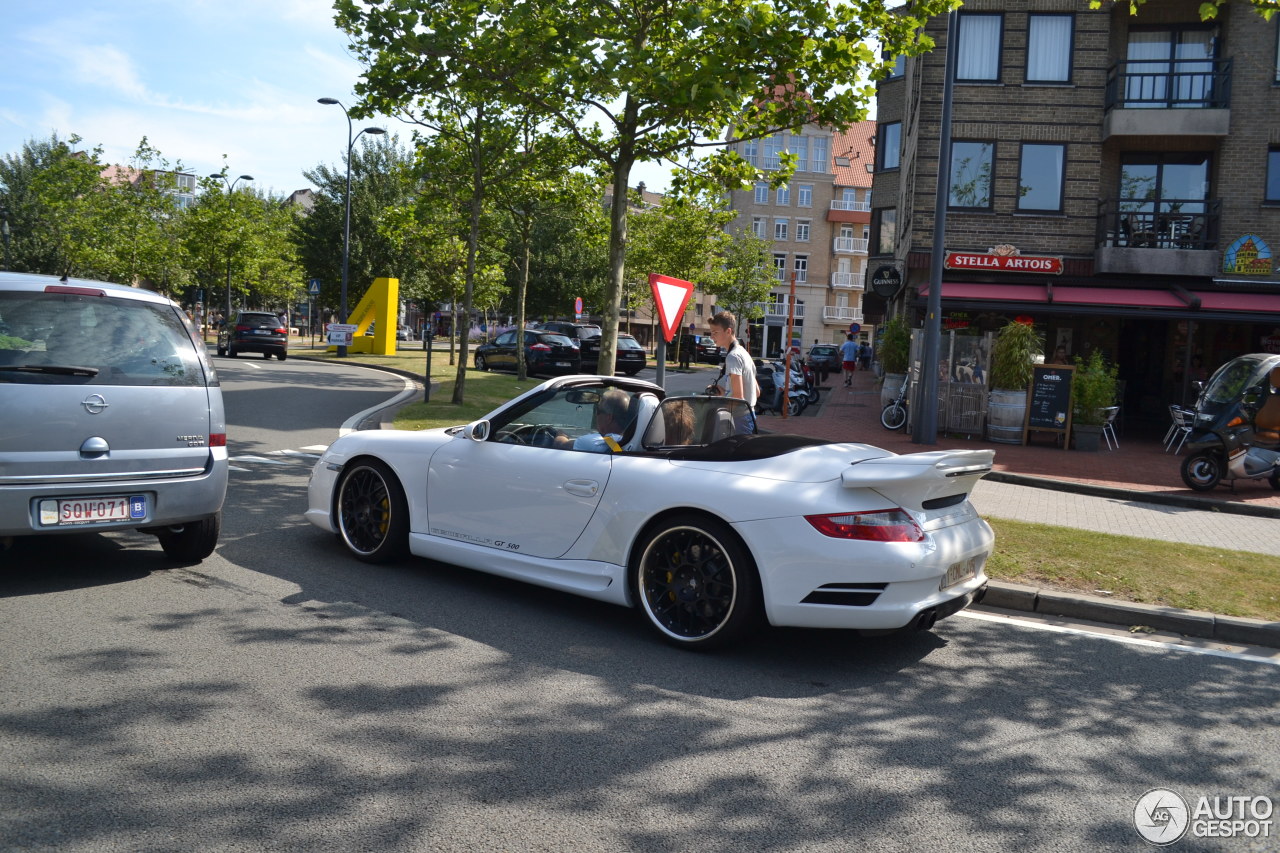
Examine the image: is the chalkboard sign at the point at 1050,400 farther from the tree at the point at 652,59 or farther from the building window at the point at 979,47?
the building window at the point at 979,47

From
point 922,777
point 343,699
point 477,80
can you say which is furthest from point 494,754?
point 477,80

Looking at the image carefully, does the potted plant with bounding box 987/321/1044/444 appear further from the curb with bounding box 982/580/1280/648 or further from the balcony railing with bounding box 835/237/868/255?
the balcony railing with bounding box 835/237/868/255

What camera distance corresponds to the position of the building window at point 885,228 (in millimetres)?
34812

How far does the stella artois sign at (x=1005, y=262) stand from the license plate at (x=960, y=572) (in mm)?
18094

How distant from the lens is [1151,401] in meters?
24.0

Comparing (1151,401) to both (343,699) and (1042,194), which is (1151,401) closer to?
(1042,194)

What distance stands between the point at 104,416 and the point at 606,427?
9.09ft

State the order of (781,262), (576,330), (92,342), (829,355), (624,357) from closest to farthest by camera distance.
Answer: (92,342), (624,357), (576,330), (829,355), (781,262)

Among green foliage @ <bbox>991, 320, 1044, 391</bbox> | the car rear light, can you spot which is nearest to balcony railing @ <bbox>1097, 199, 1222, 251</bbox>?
green foliage @ <bbox>991, 320, 1044, 391</bbox>

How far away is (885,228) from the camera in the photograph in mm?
35625

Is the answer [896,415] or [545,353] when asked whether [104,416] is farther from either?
[545,353]

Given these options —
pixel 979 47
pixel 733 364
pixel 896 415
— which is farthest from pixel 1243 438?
pixel 979 47

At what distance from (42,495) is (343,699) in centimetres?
237

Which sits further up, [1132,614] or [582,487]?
[582,487]
